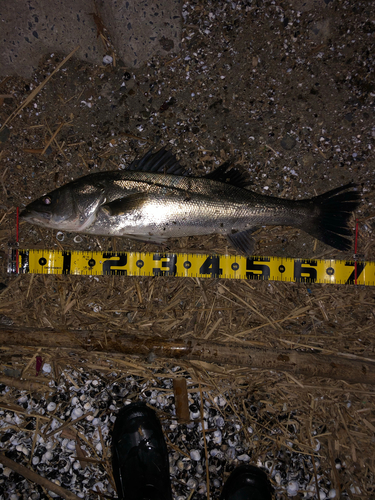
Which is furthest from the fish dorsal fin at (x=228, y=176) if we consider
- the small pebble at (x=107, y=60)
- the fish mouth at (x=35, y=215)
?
the small pebble at (x=107, y=60)

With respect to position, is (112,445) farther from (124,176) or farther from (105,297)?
(124,176)

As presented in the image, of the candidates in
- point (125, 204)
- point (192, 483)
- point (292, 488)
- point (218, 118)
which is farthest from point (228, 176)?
point (292, 488)

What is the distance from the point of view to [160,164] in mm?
3227

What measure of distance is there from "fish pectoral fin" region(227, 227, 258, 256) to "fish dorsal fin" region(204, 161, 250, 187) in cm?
57

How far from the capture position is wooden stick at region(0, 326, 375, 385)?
121 inches

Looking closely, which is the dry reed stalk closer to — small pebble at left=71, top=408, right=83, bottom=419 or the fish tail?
A: the fish tail

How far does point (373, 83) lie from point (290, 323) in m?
3.23

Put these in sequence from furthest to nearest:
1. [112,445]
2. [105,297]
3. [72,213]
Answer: [105,297]
[112,445]
[72,213]

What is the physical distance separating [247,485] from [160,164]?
3.77 meters

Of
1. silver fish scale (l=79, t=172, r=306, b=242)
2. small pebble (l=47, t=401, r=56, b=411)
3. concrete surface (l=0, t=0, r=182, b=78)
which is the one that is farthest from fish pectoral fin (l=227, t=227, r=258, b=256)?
small pebble (l=47, t=401, r=56, b=411)

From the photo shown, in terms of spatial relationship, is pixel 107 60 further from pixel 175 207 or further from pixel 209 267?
pixel 209 267

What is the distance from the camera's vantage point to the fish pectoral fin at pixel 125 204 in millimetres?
3029

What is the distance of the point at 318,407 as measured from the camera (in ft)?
11.0

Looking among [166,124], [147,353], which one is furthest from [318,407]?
[166,124]
